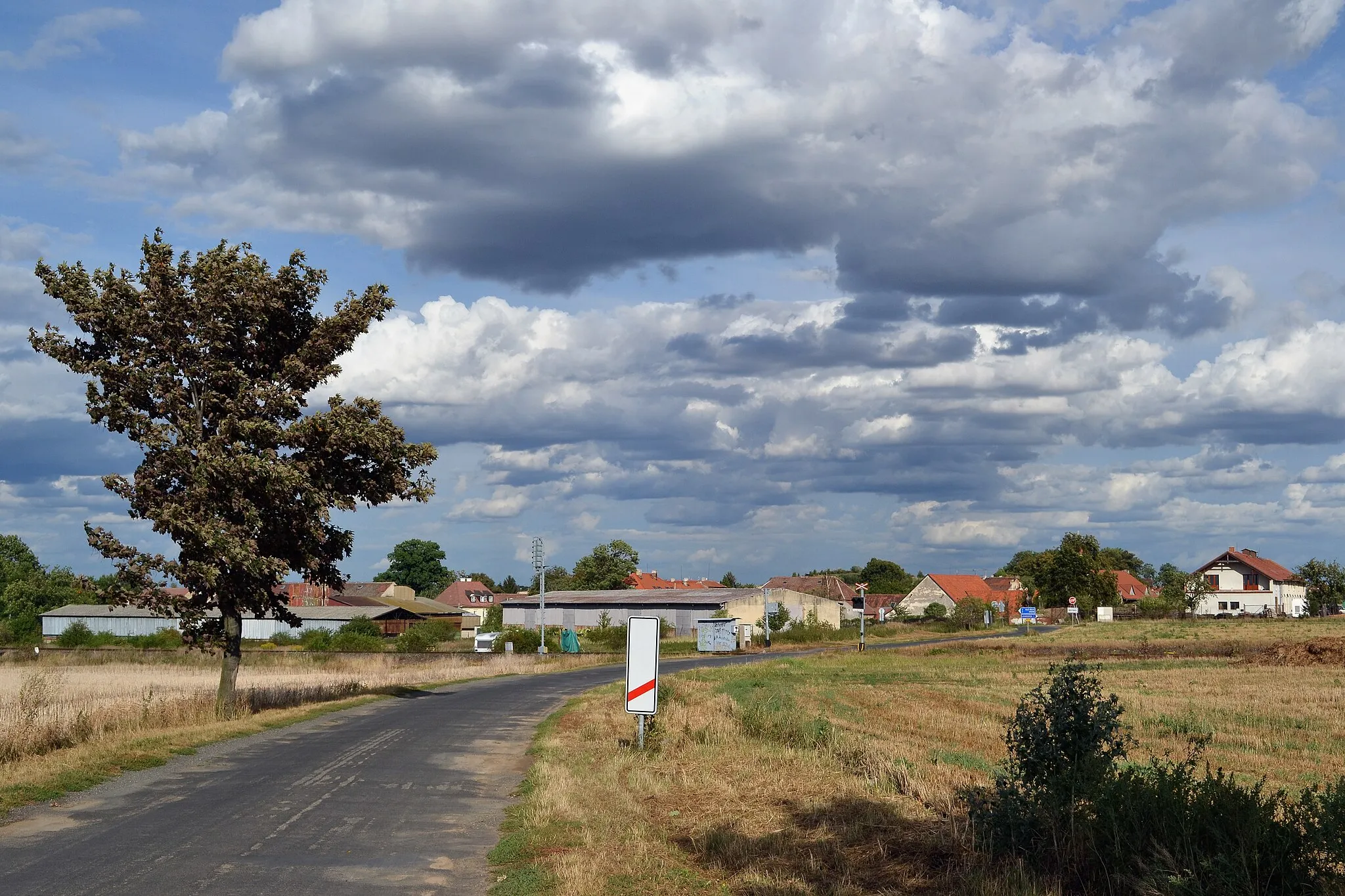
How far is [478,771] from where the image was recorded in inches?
712

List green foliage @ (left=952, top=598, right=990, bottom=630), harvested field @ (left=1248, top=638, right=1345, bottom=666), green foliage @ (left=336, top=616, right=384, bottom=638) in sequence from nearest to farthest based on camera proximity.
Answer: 1. harvested field @ (left=1248, top=638, right=1345, bottom=666)
2. green foliage @ (left=336, top=616, right=384, bottom=638)
3. green foliage @ (left=952, top=598, right=990, bottom=630)

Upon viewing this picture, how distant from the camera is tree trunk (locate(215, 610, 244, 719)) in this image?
26.2 metres

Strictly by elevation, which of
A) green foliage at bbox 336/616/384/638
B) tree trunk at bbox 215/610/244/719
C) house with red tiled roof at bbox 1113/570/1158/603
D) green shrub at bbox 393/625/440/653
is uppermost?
house with red tiled roof at bbox 1113/570/1158/603

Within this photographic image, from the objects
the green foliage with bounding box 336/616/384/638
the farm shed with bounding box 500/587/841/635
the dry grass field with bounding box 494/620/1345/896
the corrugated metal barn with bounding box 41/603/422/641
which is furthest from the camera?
the farm shed with bounding box 500/587/841/635

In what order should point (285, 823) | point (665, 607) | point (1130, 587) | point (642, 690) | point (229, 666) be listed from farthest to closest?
point (1130, 587), point (665, 607), point (229, 666), point (642, 690), point (285, 823)

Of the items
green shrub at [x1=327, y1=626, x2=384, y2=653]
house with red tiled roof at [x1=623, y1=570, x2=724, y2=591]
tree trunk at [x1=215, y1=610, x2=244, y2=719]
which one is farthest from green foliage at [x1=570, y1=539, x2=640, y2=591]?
tree trunk at [x1=215, y1=610, x2=244, y2=719]

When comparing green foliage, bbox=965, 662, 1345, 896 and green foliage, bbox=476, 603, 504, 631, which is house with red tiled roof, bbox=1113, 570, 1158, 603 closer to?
green foliage, bbox=476, 603, 504, 631

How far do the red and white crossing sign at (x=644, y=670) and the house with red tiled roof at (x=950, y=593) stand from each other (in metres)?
144

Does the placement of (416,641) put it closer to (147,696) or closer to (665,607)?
(665,607)

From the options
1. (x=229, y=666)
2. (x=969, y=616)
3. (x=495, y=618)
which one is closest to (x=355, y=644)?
(x=495, y=618)

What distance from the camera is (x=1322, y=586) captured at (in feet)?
449

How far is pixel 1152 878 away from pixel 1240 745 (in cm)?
1639

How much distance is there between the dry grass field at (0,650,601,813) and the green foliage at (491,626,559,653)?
11452mm

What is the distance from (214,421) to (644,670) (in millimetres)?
13461
